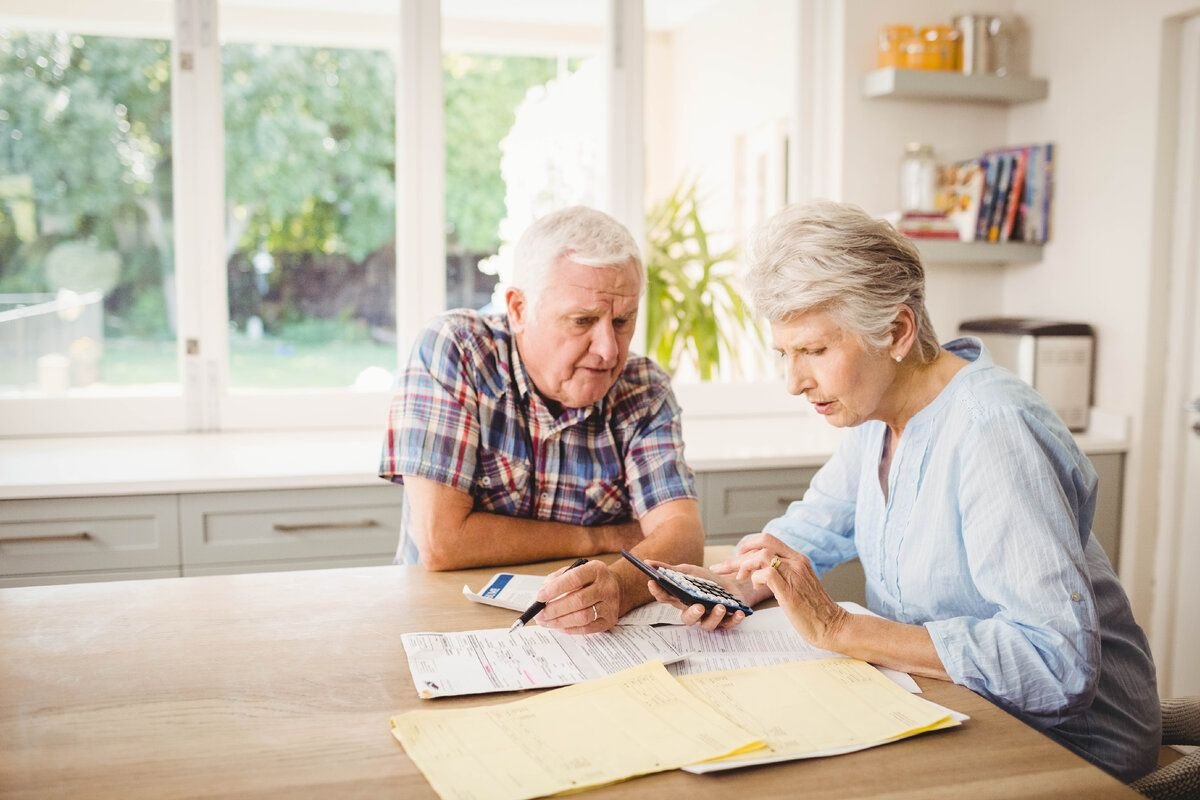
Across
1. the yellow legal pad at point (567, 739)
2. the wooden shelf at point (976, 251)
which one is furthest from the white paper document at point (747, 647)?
the wooden shelf at point (976, 251)

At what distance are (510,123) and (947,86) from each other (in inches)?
55.2

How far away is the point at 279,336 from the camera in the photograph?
323 cm

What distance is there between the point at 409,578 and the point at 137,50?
2131 millimetres

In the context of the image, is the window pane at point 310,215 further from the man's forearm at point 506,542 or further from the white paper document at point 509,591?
the white paper document at point 509,591

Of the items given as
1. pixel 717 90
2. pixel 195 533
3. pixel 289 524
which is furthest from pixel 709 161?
pixel 195 533

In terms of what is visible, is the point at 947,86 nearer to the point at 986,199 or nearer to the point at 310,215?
the point at 986,199

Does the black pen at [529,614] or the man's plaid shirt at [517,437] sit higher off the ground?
the man's plaid shirt at [517,437]

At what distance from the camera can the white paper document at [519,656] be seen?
124cm

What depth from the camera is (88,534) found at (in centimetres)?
241

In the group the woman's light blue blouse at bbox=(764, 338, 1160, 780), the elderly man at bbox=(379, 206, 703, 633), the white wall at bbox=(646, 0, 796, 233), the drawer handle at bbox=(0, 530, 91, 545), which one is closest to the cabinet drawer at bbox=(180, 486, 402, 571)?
the drawer handle at bbox=(0, 530, 91, 545)

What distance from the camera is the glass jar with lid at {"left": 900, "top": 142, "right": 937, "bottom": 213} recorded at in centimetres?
343

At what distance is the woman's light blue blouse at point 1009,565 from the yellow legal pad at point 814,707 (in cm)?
12

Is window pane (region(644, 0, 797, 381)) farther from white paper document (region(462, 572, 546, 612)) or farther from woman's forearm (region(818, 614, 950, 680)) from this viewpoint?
woman's forearm (region(818, 614, 950, 680))

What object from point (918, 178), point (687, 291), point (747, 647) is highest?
point (918, 178)
